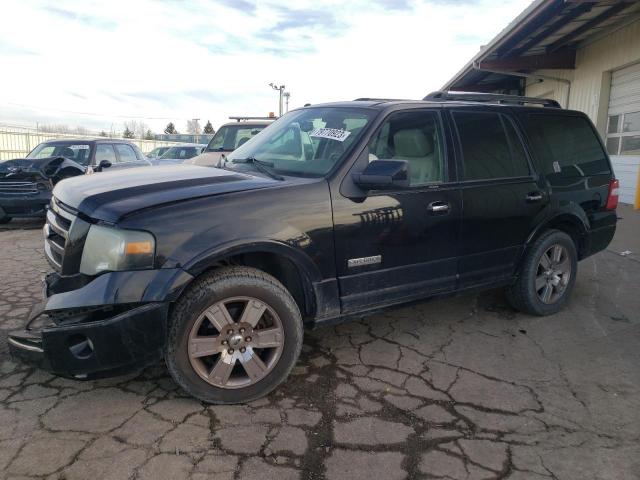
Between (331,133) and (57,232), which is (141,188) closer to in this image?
(57,232)

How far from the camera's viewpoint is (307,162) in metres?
3.53

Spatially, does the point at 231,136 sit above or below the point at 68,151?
above

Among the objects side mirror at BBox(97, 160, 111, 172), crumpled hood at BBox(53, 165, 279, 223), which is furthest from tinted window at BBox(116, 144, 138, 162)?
crumpled hood at BBox(53, 165, 279, 223)

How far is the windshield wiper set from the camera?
3.40m

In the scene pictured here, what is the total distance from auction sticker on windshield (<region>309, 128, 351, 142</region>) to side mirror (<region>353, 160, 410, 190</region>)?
1.19ft

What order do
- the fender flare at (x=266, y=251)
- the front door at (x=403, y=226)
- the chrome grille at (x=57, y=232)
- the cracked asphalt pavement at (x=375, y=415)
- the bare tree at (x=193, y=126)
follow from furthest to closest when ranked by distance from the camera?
the bare tree at (x=193, y=126), the front door at (x=403, y=226), the chrome grille at (x=57, y=232), the fender flare at (x=266, y=251), the cracked asphalt pavement at (x=375, y=415)

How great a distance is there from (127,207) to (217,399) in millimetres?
1202

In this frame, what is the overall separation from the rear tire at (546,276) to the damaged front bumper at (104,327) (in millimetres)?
3005

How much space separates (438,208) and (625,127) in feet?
33.5

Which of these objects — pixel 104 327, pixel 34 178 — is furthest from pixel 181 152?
pixel 104 327

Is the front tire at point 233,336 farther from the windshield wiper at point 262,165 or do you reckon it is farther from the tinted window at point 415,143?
the tinted window at point 415,143

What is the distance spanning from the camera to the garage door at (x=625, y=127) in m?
11.0

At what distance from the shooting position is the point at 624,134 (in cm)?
1149

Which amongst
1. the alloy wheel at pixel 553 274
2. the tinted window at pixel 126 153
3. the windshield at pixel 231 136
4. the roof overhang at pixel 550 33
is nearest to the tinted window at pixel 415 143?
the alloy wheel at pixel 553 274
